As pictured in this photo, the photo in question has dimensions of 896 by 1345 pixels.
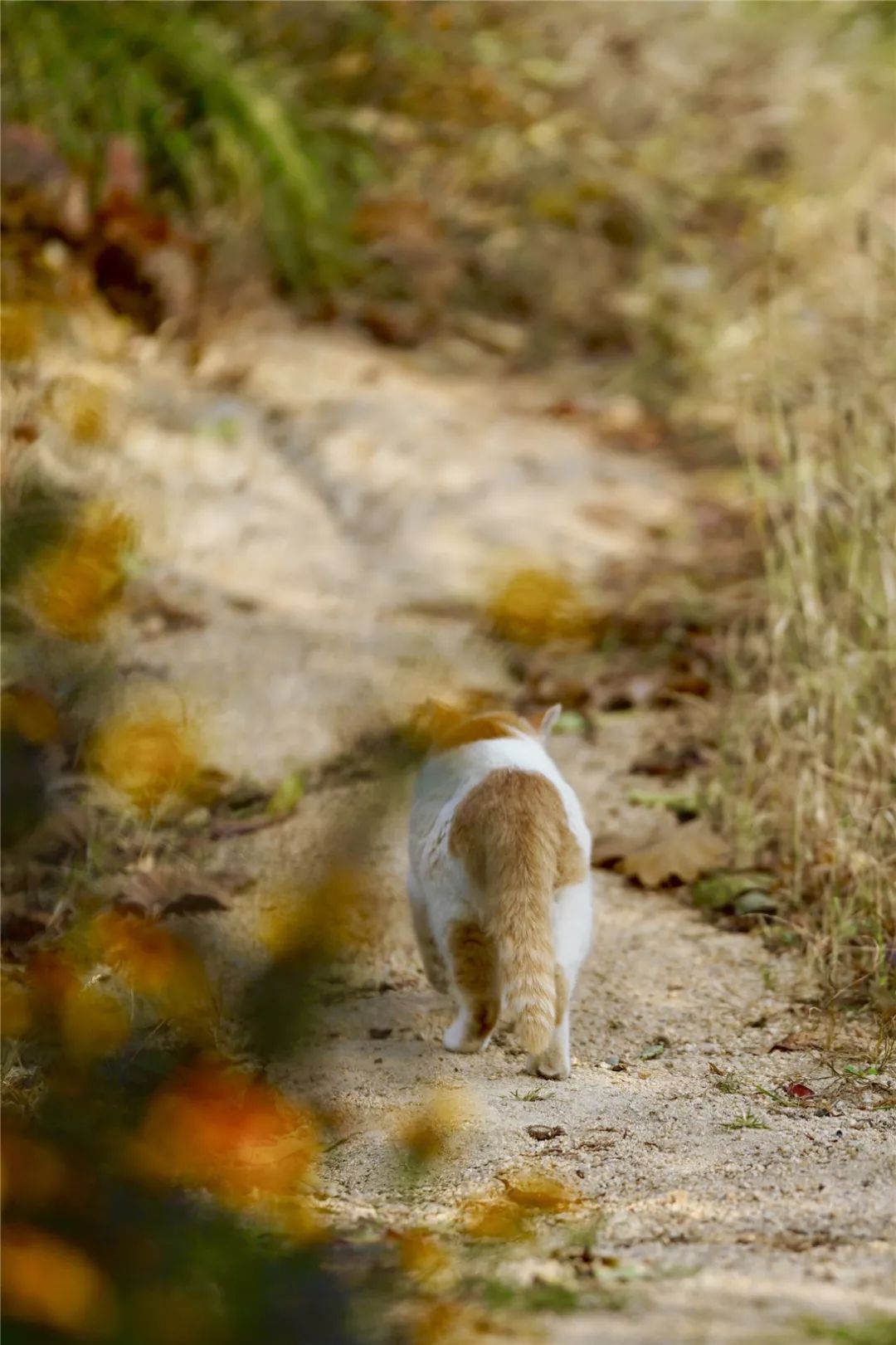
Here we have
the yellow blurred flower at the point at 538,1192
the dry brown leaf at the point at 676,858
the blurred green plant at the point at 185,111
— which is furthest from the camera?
the blurred green plant at the point at 185,111

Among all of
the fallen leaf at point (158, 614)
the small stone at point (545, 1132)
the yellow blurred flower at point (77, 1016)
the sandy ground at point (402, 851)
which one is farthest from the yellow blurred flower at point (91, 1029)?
the fallen leaf at point (158, 614)

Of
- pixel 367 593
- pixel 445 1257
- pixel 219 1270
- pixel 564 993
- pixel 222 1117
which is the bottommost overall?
pixel 367 593

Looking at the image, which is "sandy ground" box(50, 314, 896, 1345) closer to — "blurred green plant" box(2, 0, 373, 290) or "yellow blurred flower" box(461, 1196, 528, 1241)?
"yellow blurred flower" box(461, 1196, 528, 1241)

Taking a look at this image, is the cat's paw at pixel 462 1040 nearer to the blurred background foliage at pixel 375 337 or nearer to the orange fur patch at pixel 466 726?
the blurred background foliage at pixel 375 337

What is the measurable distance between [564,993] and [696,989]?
20.1 inches

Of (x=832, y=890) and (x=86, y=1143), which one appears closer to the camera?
(x=86, y=1143)

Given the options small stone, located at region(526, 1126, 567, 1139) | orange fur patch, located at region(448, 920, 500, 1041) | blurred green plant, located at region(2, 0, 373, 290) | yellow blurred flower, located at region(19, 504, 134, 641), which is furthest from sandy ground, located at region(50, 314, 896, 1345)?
blurred green plant, located at region(2, 0, 373, 290)

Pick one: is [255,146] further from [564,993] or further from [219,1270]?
[219,1270]

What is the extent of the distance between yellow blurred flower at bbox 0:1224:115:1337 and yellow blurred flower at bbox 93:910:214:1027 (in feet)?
0.65

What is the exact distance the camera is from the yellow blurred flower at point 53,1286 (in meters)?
1.05

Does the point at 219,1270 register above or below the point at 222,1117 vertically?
above

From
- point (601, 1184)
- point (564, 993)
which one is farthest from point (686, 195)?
point (601, 1184)

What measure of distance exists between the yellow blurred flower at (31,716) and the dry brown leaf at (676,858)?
1.99 metres

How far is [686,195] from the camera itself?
790 cm
